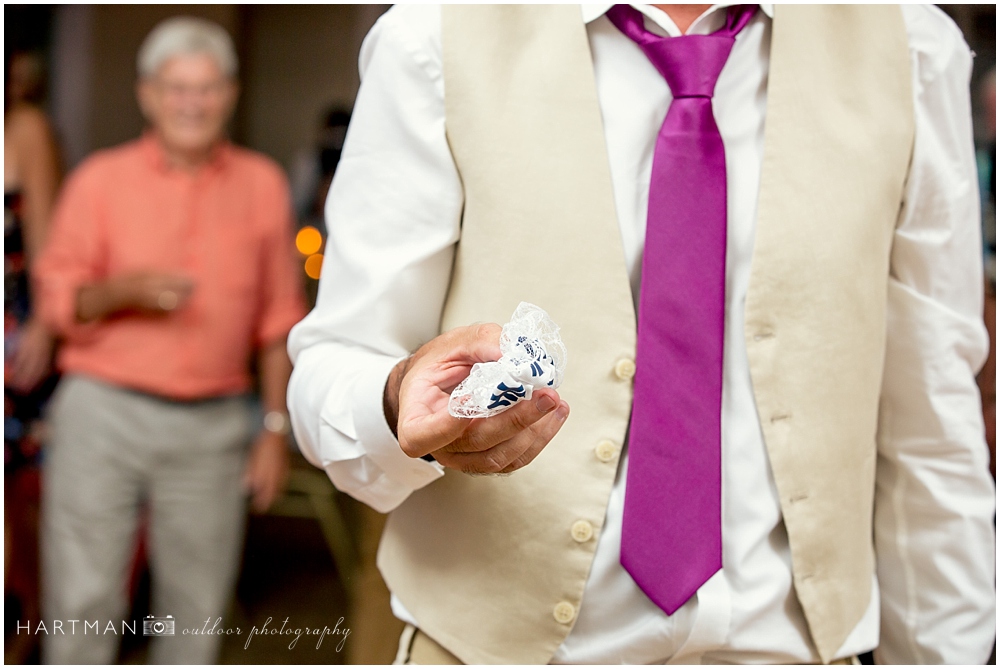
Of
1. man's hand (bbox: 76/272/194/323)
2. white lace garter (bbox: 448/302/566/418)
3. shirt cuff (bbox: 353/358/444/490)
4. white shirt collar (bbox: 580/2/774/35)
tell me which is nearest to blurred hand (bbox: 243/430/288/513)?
man's hand (bbox: 76/272/194/323)

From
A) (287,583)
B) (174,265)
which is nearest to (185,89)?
(174,265)

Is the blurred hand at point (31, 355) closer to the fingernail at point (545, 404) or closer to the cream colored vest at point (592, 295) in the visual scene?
the cream colored vest at point (592, 295)

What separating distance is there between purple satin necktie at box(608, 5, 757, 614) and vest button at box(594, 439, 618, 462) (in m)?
0.02

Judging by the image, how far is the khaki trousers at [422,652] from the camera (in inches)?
41.9

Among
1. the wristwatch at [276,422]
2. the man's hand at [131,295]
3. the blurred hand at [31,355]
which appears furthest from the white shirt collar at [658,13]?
the blurred hand at [31,355]

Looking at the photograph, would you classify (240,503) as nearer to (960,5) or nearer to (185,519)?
(185,519)

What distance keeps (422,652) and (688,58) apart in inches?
29.1

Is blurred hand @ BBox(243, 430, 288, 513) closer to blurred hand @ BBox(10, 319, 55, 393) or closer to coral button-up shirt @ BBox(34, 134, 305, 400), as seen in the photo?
coral button-up shirt @ BBox(34, 134, 305, 400)

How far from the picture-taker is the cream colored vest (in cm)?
101

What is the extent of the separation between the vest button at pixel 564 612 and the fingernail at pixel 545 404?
0.34m

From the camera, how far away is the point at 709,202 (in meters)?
1.03

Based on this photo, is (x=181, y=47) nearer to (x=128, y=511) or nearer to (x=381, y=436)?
(x=128, y=511)

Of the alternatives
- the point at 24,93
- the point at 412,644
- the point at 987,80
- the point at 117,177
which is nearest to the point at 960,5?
the point at 987,80

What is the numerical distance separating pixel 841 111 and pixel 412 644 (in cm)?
80
